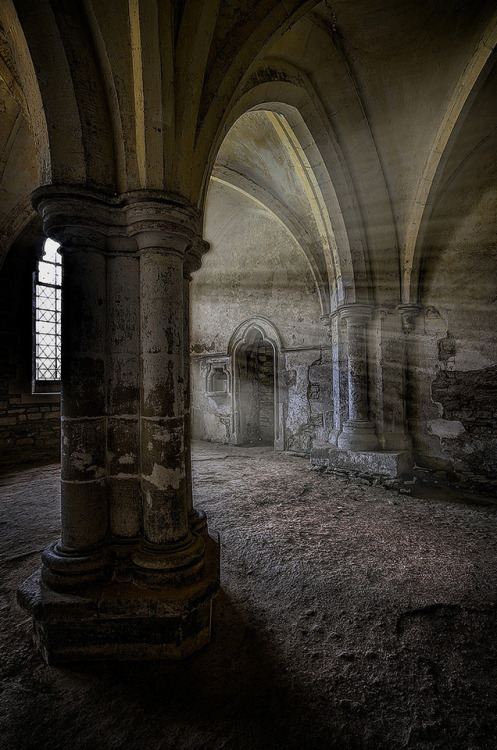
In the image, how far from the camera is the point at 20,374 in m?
6.88

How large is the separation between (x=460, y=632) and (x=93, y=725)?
1964mm

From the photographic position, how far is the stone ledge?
4.99 m

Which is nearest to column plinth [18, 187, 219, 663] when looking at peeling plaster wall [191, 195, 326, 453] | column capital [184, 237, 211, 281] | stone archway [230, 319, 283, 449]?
column capital [184, 237, 211, 281]

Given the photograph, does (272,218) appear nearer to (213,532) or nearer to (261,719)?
(213,532)

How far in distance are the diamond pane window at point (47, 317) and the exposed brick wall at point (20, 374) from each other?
0.17 meters

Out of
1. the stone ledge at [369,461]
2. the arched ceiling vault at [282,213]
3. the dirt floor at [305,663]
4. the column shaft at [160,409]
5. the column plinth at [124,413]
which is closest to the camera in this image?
the dirt floor at [305,663]

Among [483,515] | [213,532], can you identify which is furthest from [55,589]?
[483,515]

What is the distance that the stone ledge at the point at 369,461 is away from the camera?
16.4 feet

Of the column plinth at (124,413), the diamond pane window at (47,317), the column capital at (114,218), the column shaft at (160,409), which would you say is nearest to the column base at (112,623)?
the column plinth at (124,413)

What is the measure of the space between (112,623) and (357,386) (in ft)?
15.0

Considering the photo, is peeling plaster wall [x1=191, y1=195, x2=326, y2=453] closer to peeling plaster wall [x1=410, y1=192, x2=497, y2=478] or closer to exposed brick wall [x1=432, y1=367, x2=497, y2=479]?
peeling plaster wall [x1=410, y1=192, x2=497, y2=478]

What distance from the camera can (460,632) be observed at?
206 centimetres

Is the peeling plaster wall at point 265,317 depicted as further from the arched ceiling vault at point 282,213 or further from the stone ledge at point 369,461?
the stone ledge at point 369,461

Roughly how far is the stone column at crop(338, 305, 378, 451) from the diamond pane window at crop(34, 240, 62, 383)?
5.81 meters
